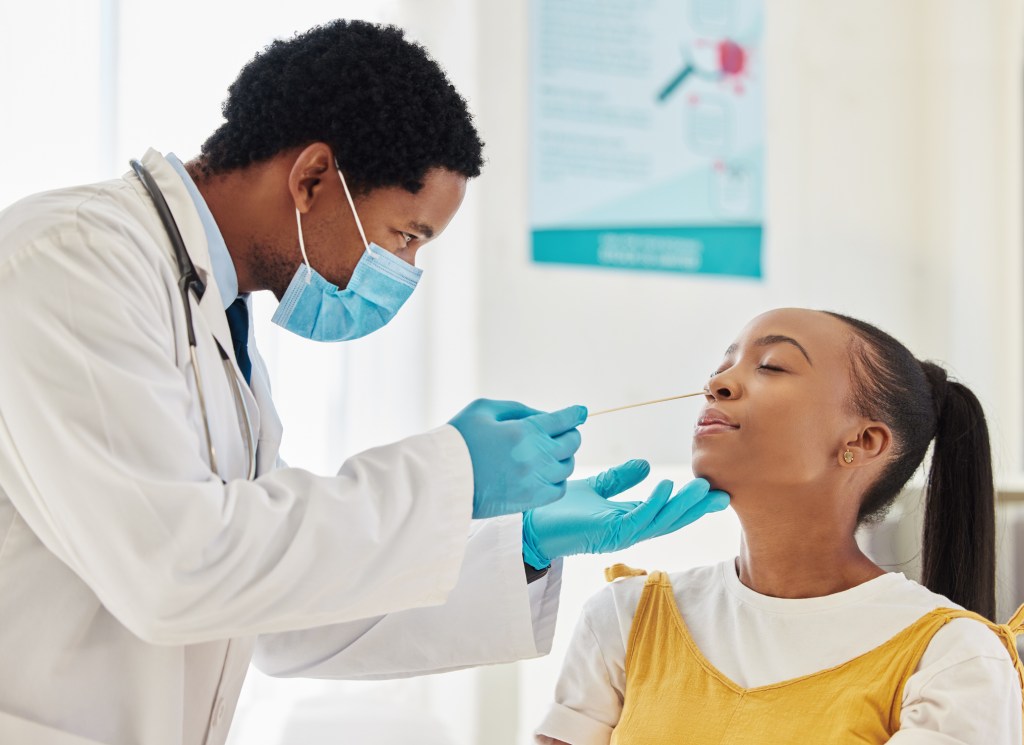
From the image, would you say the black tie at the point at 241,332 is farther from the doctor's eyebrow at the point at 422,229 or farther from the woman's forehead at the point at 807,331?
the woman's forehead at the point at 807,331

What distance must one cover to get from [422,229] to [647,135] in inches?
69.1

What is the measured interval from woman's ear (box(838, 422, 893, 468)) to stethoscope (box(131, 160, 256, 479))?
0.83 meters

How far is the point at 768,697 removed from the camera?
1304 millimetres

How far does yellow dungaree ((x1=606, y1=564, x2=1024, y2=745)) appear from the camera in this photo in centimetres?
124

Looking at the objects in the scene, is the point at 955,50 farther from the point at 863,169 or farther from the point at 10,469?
the point at 10,469

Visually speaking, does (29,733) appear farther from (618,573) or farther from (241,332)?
(618,573)

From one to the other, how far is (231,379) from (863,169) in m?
2.52

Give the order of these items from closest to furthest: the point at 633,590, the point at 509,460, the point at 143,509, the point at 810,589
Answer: the point at 143,509 < the point at 509,460 < the point at 810,589 < the point at 633,590

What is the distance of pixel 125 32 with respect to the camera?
7.29 ft

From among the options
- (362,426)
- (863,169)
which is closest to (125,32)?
(362,426)

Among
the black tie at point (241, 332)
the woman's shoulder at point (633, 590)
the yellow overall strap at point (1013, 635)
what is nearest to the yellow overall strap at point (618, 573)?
the woman's shoulder at point (633, 590)

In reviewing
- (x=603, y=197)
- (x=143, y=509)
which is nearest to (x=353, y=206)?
(x=143, y=509)

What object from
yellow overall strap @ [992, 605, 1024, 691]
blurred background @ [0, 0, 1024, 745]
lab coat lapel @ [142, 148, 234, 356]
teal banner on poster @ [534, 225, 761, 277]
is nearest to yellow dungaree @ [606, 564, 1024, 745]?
yellow overall strap @ [992, 605, 1024, 691]

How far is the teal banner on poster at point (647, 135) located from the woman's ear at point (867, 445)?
147 centimetres
